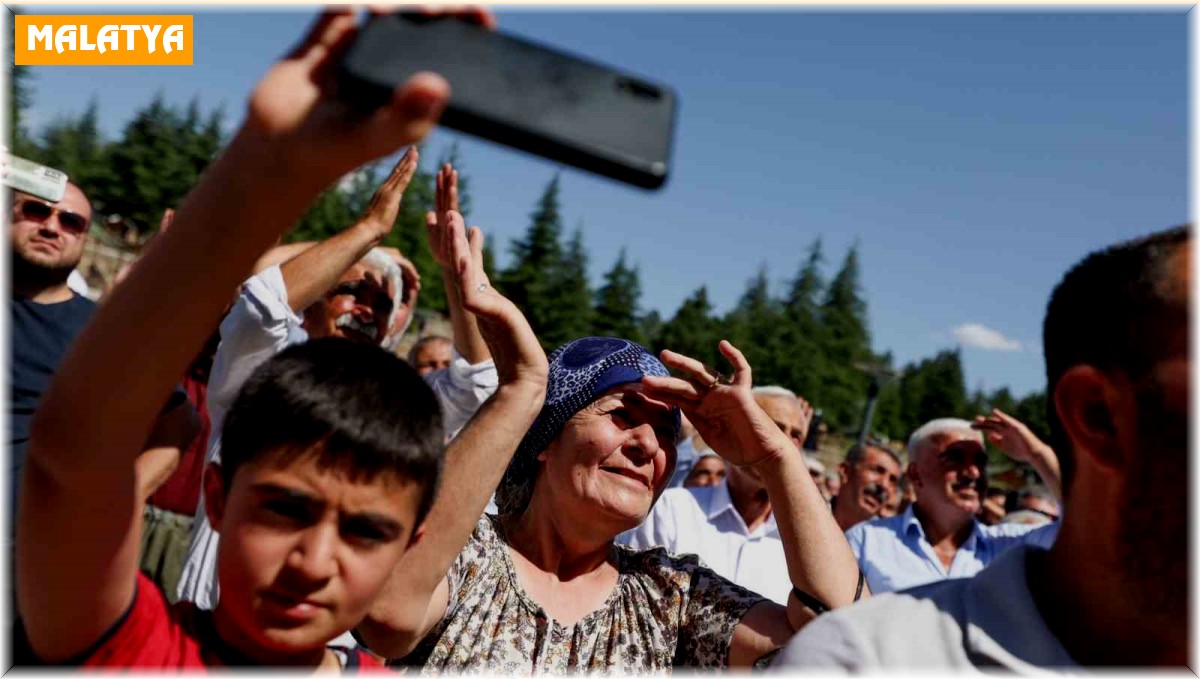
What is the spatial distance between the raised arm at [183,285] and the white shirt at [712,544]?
3100mm

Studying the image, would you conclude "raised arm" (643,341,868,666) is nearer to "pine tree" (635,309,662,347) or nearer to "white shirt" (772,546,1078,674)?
"white shirt" (772,546,1078,674)

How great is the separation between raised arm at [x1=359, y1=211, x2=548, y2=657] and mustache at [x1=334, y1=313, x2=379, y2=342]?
183 cm

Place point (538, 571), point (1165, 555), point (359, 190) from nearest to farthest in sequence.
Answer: point (1165, 555)
point (538, 571)
point (359, 190)

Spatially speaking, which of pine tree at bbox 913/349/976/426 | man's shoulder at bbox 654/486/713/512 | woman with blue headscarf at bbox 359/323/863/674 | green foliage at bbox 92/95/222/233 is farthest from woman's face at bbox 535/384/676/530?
pine tree at bbox 913/349/976/426

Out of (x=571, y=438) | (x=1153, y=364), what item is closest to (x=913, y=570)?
(x=571, y=438)

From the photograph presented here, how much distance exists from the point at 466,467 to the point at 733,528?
3.32m

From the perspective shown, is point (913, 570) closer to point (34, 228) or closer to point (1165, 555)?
point (1165, 555)

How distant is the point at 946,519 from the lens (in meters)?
Result: 6.02

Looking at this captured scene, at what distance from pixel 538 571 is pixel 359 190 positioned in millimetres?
72025

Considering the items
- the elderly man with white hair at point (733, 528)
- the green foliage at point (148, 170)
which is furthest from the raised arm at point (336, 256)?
the green foliage at point (148, 170)

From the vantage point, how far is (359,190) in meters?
71.6

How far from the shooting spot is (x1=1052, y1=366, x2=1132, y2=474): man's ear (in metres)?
1.65

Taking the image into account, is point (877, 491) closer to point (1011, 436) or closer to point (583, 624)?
point (1011, 436)

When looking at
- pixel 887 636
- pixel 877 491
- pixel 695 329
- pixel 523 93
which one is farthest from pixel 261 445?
pixel 695 329
